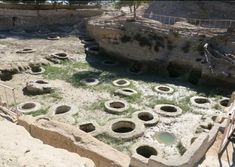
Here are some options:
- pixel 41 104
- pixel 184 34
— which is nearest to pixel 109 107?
pixel 41 104

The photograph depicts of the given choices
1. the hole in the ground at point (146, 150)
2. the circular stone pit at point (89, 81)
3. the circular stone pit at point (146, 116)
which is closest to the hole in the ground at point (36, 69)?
the circular stone pit at point (89, 81)

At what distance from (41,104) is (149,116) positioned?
6.14 meters

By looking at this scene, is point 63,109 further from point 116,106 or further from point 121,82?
point 121,82

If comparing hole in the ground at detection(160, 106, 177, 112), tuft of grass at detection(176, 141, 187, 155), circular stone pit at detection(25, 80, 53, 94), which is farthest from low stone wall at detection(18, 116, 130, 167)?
hole in the ground at detection(160, 106, 177, 112)

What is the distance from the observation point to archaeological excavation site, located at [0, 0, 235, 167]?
10.0 meters

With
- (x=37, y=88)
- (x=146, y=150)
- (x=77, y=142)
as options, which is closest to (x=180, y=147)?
(x=146, y=150)

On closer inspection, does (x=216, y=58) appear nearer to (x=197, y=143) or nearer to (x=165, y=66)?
(x=165, y=66)

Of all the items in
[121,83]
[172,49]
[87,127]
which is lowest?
[87,127]

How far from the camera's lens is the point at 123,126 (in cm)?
1705

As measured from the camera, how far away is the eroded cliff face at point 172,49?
2112 cm

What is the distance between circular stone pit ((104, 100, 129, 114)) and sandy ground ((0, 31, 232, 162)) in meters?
0.31

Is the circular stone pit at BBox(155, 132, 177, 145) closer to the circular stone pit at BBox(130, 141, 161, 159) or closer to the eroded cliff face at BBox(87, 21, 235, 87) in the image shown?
the circular stone pit at BBox(130, 141, 161, 159)

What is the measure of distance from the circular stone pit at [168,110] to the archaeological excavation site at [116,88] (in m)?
0.08

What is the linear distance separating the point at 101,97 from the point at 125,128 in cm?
317
